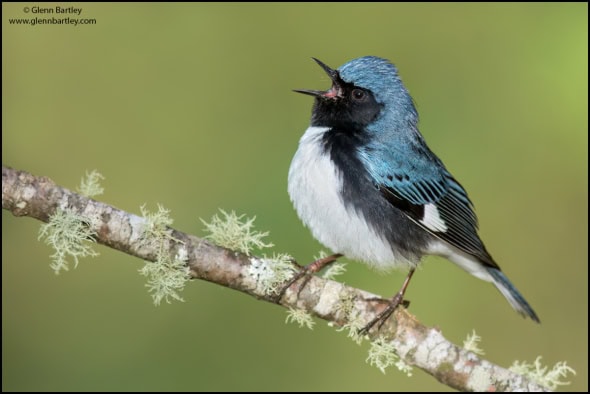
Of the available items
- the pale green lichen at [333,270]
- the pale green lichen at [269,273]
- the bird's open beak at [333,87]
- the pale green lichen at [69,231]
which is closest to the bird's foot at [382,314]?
the pale green lichen at [333,270]

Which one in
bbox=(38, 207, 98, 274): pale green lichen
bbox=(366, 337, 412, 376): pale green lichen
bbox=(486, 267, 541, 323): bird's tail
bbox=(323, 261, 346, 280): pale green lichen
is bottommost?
bbox=(366, 337, 412, 376): pale green lichen

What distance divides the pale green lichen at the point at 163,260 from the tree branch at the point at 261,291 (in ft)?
0.06

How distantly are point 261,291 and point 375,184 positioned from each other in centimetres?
86

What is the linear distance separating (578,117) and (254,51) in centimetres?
234

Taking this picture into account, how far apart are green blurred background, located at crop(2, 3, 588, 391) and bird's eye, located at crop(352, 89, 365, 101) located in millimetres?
892

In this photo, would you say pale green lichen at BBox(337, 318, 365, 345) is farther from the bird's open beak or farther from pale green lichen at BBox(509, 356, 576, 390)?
the bird's open beak

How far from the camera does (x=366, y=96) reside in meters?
4.41

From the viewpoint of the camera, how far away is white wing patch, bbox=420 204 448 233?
4.28 metres

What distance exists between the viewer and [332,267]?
410 cm

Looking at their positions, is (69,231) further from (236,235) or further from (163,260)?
(236,235)

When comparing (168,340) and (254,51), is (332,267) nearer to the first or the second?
(168,340)

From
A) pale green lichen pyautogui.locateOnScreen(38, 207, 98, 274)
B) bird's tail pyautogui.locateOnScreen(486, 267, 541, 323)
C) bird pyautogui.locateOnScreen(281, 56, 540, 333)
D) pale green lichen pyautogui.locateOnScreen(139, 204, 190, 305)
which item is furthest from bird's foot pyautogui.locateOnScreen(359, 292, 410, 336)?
pale green lichen pyautogui.locateOnScreen(38, 207, 98, 274)

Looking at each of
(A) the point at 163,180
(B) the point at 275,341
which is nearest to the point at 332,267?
(B) the point at 275,341

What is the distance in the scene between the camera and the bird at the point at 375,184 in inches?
161
